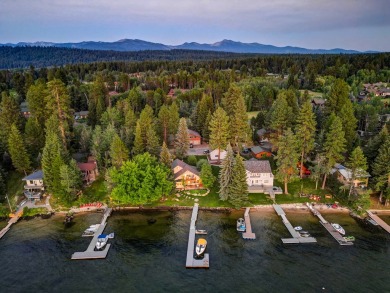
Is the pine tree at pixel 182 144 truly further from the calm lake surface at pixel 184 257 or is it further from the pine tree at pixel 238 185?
the calm lake surface at pixel 184 257

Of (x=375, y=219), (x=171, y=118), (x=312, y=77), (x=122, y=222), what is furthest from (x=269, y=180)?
(x=312, y=77)

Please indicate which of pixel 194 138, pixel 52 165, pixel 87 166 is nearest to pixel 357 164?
pixel 194 138

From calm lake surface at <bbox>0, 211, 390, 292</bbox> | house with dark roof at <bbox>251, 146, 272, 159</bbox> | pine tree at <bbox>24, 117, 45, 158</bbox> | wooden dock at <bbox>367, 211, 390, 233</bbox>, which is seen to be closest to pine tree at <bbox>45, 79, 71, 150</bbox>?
pine tree at <bbox>24, 117, 45, 158</bbox>

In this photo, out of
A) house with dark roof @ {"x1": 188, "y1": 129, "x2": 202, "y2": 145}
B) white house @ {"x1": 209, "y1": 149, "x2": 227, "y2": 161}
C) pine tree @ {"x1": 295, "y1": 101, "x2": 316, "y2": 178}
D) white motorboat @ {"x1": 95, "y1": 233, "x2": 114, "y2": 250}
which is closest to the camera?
white motorboat @ {"x1": 95, "y1": 233, "x2": 114, "y2": 250}

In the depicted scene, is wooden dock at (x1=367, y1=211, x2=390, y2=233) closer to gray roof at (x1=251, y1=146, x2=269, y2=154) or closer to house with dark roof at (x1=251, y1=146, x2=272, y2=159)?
house with dark roof at (x1=251, y1=146, x2=272, y2=159)

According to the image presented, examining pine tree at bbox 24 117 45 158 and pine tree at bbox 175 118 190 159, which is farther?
pine tree at bbox 175 118 190 159

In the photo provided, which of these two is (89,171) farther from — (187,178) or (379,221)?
(379,221)
